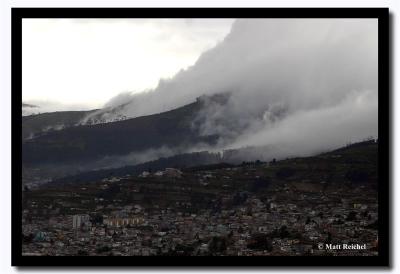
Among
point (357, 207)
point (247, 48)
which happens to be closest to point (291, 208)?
point (357, 207)

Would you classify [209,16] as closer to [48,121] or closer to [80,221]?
[48,121]

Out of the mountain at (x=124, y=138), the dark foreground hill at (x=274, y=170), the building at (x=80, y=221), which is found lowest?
the building at (x=80, y=221)

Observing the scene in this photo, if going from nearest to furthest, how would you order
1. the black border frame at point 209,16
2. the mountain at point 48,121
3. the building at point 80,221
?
the black border frame at point 209,16
the mountain at point 48,121
the building at point 80,221

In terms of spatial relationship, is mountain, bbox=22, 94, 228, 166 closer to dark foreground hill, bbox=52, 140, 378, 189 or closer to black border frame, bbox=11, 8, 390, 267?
dark foreground hill, bbox=52, 140, 378, 189

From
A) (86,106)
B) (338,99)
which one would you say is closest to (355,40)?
(338,99)

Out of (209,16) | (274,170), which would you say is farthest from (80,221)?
(209,16)

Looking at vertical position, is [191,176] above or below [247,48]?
below

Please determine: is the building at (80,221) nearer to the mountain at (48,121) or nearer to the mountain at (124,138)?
the mountain at (124,138)

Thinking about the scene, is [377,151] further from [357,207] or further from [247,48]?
[247,48]
